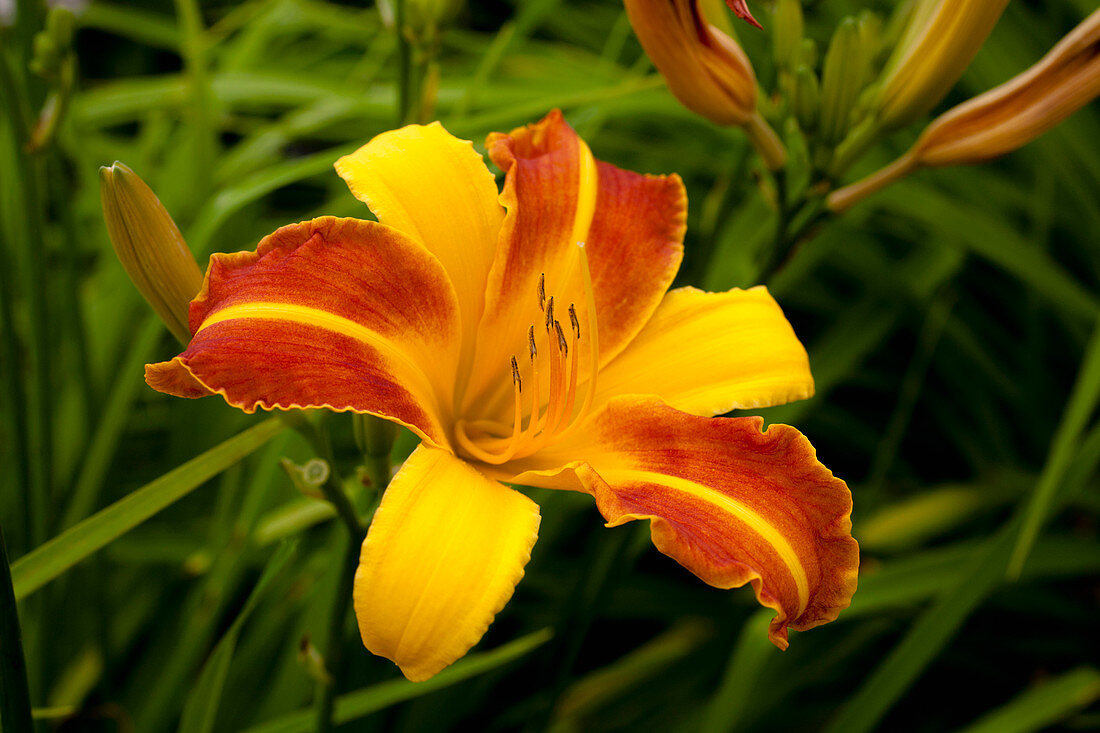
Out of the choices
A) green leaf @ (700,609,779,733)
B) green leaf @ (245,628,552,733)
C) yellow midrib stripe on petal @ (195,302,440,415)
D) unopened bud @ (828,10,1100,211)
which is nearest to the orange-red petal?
yellow midrib stripe on petal @ (195,302,440,415)

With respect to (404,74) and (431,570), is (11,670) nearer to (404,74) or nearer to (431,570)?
(431,570)

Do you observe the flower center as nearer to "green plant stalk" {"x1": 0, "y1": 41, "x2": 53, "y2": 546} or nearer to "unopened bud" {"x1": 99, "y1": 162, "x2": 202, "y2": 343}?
"unopened bud" {"x1": 99, "y1": 162, "x2": 202, "y2": 343}

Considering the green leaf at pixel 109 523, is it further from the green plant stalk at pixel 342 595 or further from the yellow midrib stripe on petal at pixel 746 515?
the yellow midrib stripe on petal at pixel 746 515

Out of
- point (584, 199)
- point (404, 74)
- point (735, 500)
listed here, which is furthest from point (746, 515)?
point (404, 74)

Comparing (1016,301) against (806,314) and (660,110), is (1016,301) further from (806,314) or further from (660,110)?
(660,110)

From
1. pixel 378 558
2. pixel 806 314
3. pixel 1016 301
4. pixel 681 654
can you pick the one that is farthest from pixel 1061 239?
pixel 378 558

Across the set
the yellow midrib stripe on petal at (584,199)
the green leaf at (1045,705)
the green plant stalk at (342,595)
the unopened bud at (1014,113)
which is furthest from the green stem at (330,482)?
the green leaf at (1045,705)

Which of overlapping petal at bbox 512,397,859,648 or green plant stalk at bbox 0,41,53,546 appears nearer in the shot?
overlapping petal at bbox 512,397,859,648
